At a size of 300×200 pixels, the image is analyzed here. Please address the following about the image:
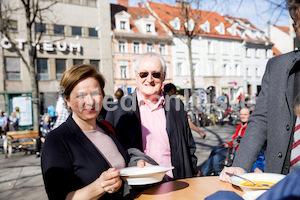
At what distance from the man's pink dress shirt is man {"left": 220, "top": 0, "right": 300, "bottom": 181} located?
82 cm

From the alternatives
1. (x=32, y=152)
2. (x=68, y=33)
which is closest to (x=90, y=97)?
(x=32, y=152)

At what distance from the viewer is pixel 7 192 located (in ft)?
17.5

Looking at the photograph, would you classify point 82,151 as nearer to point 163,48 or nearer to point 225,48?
point 163,48

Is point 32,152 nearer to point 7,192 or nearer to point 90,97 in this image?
point 7,192

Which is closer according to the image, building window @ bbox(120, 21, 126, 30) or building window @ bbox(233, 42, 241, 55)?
building window @ bbox(120, 21, 126, 30)

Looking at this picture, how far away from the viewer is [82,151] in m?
1.82

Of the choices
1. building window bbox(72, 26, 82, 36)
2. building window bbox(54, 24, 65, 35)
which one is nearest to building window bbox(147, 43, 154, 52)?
building window bbox(72, 26, 82, 36)

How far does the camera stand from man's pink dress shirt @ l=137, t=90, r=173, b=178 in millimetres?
2645

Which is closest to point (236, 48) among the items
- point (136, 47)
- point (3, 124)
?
point (136, 47)

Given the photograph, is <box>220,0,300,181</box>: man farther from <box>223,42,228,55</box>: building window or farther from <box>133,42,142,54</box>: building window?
<box>223,42,228,55</box>: building window

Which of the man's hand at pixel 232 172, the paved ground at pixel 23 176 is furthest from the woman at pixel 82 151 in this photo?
the paved ground at pixel 23 176

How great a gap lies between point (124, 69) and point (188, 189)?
28380 millimetres

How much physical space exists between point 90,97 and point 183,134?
4.01ft

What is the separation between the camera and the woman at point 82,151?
5.32 feet
